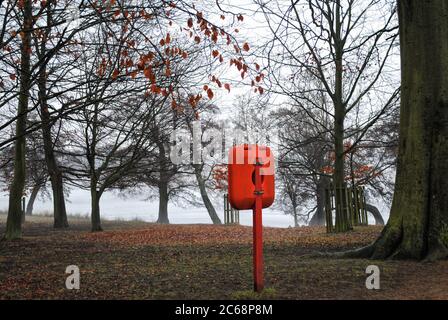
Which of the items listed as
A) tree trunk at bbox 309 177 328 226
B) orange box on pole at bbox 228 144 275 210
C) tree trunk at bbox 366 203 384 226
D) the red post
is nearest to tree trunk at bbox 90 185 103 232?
tree trunk at bbox 309 177 328 226

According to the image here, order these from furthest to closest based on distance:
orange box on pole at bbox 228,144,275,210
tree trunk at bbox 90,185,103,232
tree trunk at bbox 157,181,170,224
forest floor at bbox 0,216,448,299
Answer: tree trunk at bbox 157,181,170,224, tree trunk at bbox 90,185,103,232, forest floor at bbox 0,216,448,299, orange box on pole at bbox 228,144,275,210

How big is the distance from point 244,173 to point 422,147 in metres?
3.82

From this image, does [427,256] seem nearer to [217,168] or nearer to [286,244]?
[286,244]

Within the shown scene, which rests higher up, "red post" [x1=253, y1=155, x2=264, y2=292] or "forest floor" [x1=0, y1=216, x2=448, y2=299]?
"red post" [x1=253, y1=155, x2=264, y2=292]

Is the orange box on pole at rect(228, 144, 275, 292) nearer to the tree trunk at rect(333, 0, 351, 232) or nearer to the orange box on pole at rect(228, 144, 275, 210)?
the orange box on pole at rect(228, 144, 275, 210)

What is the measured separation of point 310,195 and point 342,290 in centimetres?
2612

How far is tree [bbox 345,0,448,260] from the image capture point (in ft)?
24.1

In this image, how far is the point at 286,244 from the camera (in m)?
10.7

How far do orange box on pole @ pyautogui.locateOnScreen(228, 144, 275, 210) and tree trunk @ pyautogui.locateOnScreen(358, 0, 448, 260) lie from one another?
3.46m

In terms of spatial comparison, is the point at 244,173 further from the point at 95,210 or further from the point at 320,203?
the point at 320,203

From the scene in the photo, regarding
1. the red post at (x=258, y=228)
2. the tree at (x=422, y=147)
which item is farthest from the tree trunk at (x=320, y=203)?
the red post at (x=258, y=228)

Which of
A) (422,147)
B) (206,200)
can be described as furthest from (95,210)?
(422,147)

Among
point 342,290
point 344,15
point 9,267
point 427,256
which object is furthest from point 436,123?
point 344,15

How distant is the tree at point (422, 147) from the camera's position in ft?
24.1
